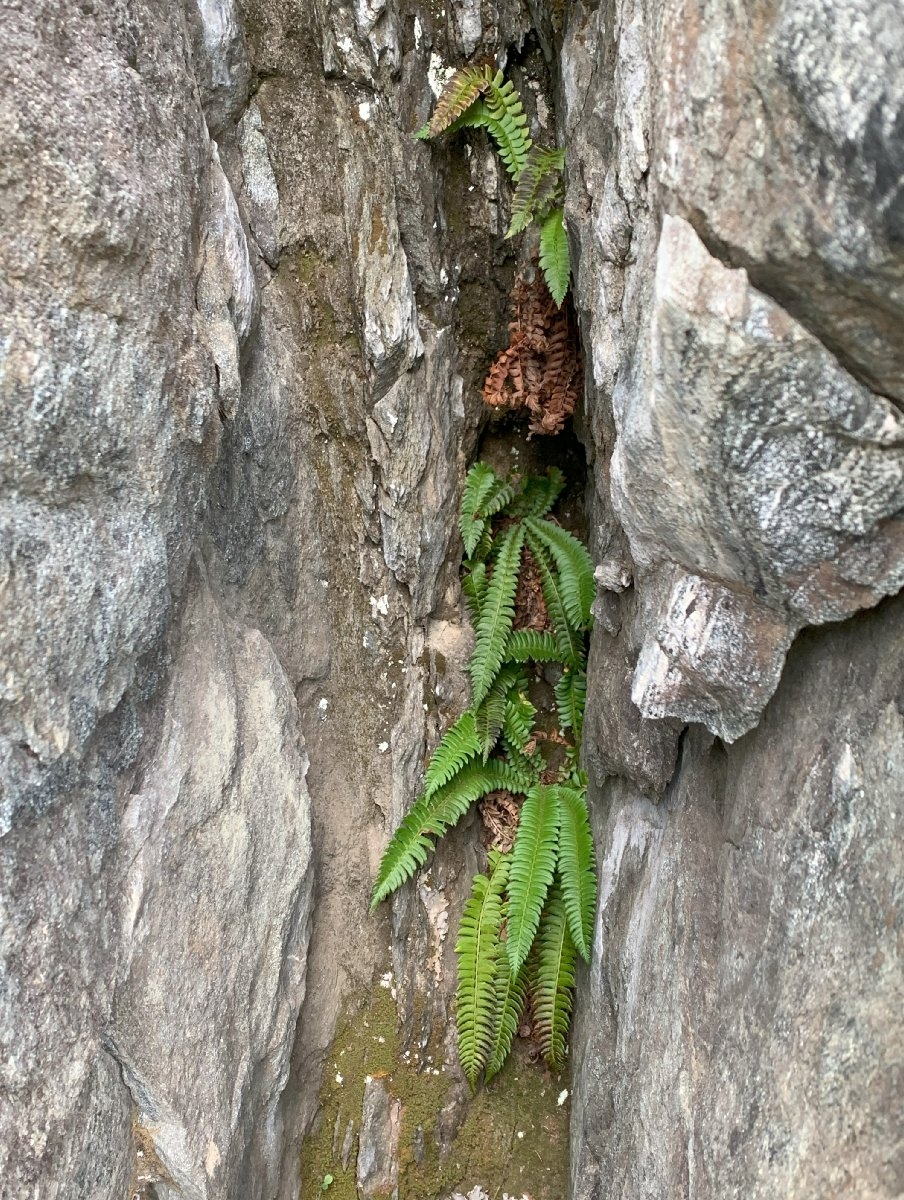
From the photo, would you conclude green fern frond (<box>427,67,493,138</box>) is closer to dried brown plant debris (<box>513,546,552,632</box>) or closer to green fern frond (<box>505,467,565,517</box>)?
green fern frond (<box>505,467,565,517</box>)

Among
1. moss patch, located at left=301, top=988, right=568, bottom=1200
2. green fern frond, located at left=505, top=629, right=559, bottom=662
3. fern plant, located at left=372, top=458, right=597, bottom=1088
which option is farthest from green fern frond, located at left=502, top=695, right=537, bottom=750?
moss patch, located at left=301, top=988, right=568, bottom=1200

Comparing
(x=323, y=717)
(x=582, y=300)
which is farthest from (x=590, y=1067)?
(x=582, y=300)

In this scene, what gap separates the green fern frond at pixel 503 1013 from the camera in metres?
4.54

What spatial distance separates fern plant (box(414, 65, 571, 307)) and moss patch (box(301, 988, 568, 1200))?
4095mm

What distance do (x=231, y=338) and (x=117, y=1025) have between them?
291 cm

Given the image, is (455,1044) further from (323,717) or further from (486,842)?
(323,717)

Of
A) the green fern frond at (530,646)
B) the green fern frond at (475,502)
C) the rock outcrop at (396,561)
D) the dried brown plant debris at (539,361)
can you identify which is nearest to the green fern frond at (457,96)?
the rock outcrop at (396,561)

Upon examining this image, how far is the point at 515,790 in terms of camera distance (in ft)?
16.1

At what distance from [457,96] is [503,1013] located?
4735mm

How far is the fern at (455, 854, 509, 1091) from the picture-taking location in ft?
14.9

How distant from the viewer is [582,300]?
3.98m

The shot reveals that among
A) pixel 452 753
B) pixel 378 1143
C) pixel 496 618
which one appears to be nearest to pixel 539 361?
pixel 496 618

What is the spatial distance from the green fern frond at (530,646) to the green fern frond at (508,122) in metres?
2.45

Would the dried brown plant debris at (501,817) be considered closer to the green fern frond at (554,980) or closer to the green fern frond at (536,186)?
the green fern frond at (554,980)
